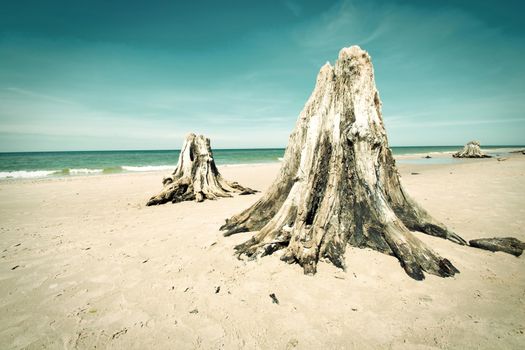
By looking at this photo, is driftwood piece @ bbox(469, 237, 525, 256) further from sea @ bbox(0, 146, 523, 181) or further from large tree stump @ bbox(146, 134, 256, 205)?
sea @ bbox(0, 146, 523, 181)

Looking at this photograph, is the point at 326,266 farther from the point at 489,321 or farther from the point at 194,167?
the point at 194,167

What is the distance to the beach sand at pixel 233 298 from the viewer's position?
2684 millimetres

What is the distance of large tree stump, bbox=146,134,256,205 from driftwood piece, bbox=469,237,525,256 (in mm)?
7879

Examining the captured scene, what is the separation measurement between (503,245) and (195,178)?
30.3ft

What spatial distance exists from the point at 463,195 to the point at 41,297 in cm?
1143

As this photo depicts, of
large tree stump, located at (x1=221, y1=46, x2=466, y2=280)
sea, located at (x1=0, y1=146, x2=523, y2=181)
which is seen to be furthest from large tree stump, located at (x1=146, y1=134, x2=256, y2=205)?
sea, located at (x1=0, y1=146, x2=523, y2=181)

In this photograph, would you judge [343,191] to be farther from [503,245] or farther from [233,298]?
[503,245]

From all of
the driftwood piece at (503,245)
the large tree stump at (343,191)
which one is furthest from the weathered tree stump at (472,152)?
the large tree stump at (343,191)

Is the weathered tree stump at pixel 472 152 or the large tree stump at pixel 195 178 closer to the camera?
the large tree stump at pixel 195 178

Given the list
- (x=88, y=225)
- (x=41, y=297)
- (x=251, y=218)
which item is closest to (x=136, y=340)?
(x=41, y=297)

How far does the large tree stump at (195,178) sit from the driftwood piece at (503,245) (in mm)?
7879

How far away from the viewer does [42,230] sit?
6504 millimetres

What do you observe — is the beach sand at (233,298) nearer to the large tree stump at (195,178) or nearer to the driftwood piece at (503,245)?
the driftwood piece at (503,245)

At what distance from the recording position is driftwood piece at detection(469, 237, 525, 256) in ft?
14.2
